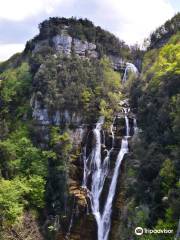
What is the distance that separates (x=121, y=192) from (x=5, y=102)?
21.4 metres

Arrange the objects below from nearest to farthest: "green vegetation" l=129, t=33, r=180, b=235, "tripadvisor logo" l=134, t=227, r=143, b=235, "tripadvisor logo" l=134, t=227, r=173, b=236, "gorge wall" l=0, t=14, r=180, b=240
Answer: "tripadvisor logo" l=134, t=227, r=173, b=236 < "tripadvisor logo" l=134, t=227, r=143, b=235 < "green vegetation" l=129, t=33, r=180, b=235 < "gorge wall" l=0, t=14, r=180, b=240

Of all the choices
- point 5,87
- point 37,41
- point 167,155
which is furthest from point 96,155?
point 37,41

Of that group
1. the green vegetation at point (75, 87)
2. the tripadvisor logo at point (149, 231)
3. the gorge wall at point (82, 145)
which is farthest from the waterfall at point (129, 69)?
the tripadvisor logo at point (149, 231)

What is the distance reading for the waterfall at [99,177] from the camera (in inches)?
1620

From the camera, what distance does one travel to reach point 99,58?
62250mm

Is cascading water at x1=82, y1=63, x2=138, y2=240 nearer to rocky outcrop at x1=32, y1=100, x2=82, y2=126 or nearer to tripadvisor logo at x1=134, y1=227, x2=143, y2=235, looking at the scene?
rocky outcrop at x1=32, y1=100, x2=82, y2=126

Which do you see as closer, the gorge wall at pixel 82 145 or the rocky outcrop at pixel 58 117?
the gorge wall at pixel 82 145

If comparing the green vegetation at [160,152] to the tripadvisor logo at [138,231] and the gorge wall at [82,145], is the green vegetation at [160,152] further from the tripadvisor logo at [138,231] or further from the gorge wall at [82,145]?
the tripadvisor logo at [138,231]

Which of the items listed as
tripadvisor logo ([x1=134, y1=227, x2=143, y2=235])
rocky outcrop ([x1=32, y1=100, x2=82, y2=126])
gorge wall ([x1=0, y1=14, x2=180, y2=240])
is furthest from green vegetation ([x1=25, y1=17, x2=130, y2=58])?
tripadvisor logo ([x1=134, y1=227, x2=143, y2=235])

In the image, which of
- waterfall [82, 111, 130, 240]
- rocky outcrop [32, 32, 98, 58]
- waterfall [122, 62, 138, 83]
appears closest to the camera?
waterfall [82, 111, 130, 240]

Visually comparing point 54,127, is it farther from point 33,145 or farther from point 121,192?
point 121,192

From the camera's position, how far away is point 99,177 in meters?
44.7

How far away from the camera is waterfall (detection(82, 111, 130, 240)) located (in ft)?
135

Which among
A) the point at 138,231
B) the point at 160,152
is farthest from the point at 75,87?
the point at 138,231
